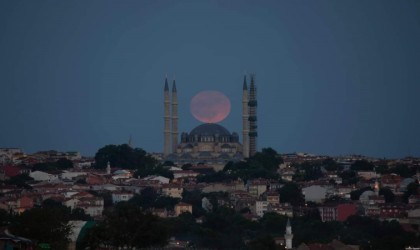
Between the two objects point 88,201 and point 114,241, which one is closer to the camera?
point 114,241

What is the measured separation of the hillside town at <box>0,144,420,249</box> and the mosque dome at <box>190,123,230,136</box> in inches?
137

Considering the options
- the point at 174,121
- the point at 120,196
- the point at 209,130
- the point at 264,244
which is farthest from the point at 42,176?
the point at 264,244

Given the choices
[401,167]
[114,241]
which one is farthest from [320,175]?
[114,241]

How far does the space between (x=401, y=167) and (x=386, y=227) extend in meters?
39.3

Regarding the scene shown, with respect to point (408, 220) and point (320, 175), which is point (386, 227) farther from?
point (320, 175)

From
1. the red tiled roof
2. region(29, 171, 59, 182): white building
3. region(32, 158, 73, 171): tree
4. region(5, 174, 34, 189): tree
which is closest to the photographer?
region(5, 174, 34, 189): tree

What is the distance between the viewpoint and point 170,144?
130m

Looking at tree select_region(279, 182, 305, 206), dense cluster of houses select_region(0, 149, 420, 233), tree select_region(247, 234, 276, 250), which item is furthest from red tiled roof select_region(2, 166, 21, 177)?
tree select_region(247, 234, 276, 250)

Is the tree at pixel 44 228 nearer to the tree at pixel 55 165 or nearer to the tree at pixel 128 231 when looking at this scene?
the tree at pixel 128 231

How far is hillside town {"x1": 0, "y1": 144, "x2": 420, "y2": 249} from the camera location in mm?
90438

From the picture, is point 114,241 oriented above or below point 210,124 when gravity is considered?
below

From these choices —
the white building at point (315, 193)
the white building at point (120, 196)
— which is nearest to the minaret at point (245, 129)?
the white building at point (315, 193)

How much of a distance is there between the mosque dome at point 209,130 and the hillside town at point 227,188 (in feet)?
11.4

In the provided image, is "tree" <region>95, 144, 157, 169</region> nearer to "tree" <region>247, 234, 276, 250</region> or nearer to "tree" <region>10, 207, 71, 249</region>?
"tree" <region>247, 234, 276, 250</region>
